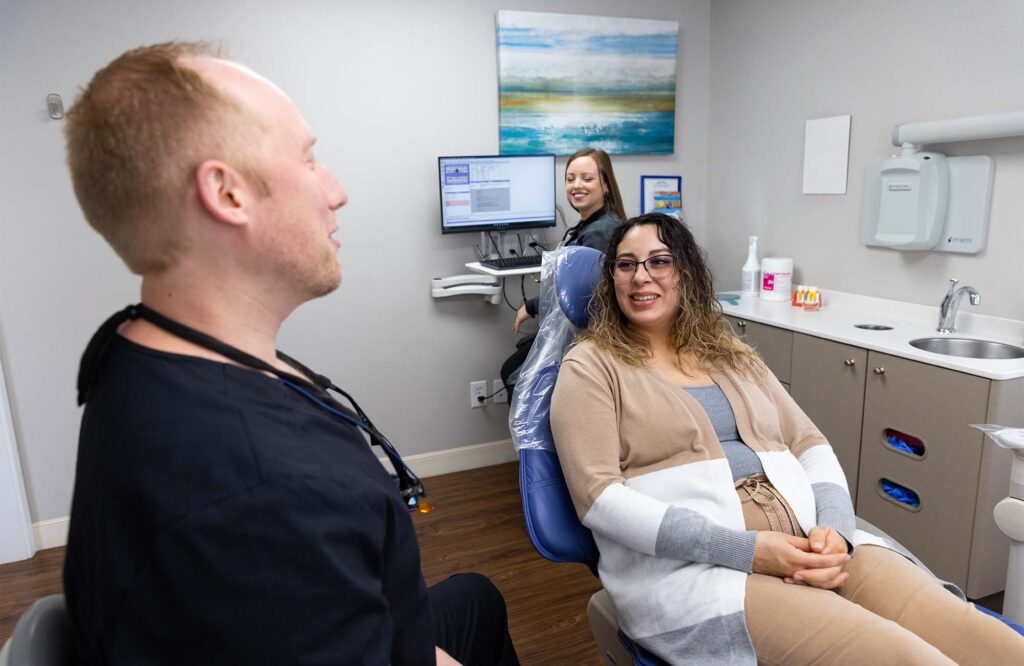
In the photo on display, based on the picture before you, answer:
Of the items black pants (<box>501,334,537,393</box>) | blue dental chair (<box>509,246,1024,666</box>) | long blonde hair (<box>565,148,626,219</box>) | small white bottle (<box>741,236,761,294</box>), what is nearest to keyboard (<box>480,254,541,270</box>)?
black pants (<box>501,334,537,393</box>)

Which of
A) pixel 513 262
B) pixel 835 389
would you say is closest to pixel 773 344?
pixel 835 389

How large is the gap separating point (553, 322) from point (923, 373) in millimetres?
1215

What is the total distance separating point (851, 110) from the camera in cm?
284

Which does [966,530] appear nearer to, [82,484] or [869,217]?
[869,217]

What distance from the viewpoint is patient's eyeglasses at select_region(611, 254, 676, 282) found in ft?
5.47

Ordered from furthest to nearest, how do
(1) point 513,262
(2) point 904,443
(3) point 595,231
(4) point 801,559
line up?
(1) point 513,262 < (3) point 595,231 < (2) point 904,443 < (4) point 801,559

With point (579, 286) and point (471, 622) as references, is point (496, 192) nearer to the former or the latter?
point (579, 286)

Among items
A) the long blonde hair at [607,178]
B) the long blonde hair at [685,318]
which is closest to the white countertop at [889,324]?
the long blonde hair at [607,178]

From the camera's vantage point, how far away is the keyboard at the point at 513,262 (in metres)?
3.09

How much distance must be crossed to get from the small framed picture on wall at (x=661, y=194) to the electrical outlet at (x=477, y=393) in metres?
1.25

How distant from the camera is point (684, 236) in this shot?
67.8 inches

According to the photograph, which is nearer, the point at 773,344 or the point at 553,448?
the point at 553,448

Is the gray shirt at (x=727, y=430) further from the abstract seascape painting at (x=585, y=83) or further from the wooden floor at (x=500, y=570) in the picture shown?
the abstract seascape painting at (x=585, y=83)

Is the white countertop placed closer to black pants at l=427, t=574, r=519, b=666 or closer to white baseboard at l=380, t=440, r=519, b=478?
white baseboard at l=380, t=440, r=519, b=478
